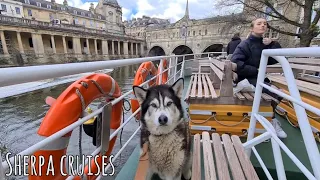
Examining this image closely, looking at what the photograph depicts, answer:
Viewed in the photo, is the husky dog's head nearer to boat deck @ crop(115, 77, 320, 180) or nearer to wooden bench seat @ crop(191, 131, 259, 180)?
wooden bench seat @ crop(191, 131, 259, 180)

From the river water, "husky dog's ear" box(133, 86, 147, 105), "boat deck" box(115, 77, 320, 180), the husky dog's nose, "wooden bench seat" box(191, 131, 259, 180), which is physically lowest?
the river water

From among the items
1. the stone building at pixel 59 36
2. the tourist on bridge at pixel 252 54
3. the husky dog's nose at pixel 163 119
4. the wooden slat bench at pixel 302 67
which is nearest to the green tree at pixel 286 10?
the wooden slat bench at pixel 302 67

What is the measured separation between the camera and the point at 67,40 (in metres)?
35.8

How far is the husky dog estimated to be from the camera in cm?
146

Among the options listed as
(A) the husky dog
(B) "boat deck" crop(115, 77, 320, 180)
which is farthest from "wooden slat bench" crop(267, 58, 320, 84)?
(A) the husky dog

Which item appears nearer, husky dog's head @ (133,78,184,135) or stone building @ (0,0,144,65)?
husky dog's head @ (133,78,184,135)

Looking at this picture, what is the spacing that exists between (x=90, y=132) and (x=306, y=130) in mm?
1951

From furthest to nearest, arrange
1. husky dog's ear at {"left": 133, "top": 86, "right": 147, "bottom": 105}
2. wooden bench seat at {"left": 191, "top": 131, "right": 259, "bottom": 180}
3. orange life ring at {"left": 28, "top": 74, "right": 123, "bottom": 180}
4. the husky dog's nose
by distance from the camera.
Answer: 1. husky dog's ear at {"left": 133, "top": 86, "right": 147, "bottom": 105}
2. the husky dog's nose
3. wooden bench seat at {"left": 191, "top": 131, "right": 259, "bottom": 180}
4. orange life ring at {"left": 28, "top": 74, "right": 123, "bottom": 180}

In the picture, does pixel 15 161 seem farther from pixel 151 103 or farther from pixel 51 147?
pixel 151 103

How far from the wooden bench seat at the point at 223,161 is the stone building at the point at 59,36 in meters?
30.4

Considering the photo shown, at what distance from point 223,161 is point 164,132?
21.4 inches

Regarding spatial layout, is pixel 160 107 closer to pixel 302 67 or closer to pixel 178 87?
pixel 178 87

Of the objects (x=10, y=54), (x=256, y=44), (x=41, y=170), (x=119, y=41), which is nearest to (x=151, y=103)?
(x=41, y=170)

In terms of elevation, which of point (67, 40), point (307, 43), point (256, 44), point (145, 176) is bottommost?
point (145, 176)
